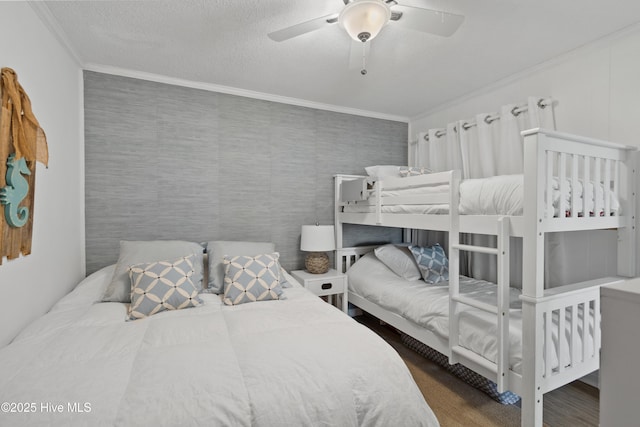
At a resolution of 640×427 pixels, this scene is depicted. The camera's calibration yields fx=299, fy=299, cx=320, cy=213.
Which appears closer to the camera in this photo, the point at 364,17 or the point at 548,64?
the point at 364,17

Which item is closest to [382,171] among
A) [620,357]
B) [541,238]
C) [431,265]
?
[431,265]

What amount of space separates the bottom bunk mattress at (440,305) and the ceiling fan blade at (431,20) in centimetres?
170

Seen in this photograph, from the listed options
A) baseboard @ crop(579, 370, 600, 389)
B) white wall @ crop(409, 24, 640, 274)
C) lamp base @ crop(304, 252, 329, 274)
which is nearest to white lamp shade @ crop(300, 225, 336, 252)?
lamp base @ crop(304, 252, 329, 274)

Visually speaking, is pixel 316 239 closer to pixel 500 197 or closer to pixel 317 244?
pixel 317 244

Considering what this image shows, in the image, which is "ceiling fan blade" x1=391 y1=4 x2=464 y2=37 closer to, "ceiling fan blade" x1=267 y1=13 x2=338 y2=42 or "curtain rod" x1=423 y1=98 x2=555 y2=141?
"ceiling fan blade" x1=267 y1=13 x2=338 y2=42

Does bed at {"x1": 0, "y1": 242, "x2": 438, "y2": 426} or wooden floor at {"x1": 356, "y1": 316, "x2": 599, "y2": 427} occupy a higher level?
bed at {"x1": 0, "y1": 242, "x2": 438, "y2": 426}

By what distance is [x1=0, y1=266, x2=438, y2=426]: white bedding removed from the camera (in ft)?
3.26

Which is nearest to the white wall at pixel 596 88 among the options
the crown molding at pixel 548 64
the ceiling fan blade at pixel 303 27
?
the crown molding at pixel 548 64

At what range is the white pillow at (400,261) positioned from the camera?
9.41 ft

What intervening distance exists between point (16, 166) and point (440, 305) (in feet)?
8.60

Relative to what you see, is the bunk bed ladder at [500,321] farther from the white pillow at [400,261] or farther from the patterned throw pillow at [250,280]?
the patterned throw pillow at [250,280]

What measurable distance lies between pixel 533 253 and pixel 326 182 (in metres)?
2.18

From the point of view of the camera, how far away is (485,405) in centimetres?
195

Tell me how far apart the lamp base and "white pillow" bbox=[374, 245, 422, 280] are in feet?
1.82
